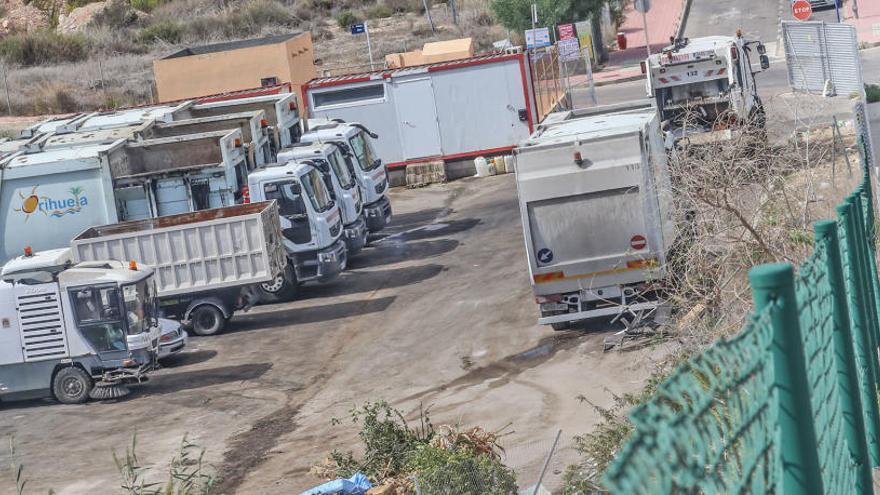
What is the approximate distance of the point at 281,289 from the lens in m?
23.8

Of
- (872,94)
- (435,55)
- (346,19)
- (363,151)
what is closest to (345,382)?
(363,151)

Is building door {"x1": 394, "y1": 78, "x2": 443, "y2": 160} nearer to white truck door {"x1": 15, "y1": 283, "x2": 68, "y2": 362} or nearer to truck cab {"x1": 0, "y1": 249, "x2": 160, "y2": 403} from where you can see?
truck cab {"x1": 0, "y1": 249, "x2": 160, "y2": 403}

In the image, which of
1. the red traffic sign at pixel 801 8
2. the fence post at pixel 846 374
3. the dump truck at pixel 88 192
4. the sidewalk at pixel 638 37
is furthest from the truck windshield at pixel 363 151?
the fence post at pixel 846 374

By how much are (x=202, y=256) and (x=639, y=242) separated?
26.9 ft

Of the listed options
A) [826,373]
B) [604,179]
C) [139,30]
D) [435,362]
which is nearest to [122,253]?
[435,362]

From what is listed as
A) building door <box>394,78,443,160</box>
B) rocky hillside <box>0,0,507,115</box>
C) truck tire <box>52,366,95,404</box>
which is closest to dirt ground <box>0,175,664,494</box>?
truck tire <box>52,366,95,404</box>

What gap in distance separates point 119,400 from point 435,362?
477cm

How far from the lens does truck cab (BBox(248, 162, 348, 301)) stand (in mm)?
23492

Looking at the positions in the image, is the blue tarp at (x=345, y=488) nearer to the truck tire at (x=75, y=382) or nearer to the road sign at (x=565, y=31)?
the truck tire at (x=75, y=382)

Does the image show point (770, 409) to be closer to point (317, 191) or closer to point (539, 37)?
point (317, 191)

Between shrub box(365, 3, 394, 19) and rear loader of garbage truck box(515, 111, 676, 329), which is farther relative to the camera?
shrub box(365, 3, 394, 19)

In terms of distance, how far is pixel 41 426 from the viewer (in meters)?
17.8

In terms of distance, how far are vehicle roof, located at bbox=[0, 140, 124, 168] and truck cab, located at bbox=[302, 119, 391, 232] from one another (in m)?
4.55

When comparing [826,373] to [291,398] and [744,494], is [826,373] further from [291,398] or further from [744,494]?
[291,398]
